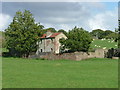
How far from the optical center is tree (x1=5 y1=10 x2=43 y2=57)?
65375 millimetres

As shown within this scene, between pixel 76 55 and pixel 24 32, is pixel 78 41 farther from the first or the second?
pixel 24 32

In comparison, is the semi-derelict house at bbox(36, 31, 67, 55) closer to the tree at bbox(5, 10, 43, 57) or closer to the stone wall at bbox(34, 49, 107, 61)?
the tree at bbox(5, 10, 43, 57)

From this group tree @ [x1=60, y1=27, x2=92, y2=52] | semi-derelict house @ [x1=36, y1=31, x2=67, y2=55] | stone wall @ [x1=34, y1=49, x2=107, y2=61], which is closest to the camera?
stone wall @ [x1=34, y1=49, x2=107, y2=61]

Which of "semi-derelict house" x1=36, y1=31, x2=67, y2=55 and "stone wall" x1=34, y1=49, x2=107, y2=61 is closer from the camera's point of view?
"stone wall" x1=34, y1=49, x2=107, y2=61

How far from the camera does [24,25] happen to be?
67.8 metres

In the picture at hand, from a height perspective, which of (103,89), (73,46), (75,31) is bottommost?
(103,89)

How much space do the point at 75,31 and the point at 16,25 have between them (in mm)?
16366

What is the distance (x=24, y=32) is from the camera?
219ft

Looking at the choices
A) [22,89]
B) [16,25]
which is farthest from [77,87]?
[16,25]

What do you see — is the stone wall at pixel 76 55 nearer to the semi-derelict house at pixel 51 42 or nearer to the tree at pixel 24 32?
the tree at pixel 24 32

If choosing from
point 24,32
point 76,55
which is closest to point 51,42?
point 24,32

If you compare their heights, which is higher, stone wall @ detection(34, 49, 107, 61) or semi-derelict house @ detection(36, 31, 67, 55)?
semi-derelict house @ detection(36, 31, 67, 55)

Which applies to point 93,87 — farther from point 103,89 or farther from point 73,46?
point 73,46

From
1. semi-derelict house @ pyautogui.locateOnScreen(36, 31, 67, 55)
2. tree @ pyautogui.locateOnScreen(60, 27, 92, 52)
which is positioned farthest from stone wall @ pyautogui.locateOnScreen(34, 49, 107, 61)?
semi-derelict house @ pyautogui.locateOnScreen(36, 31, 67, 55)
